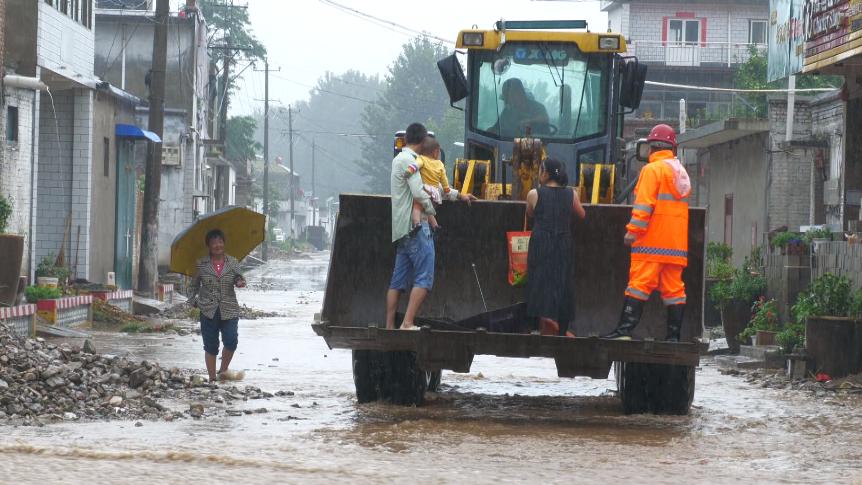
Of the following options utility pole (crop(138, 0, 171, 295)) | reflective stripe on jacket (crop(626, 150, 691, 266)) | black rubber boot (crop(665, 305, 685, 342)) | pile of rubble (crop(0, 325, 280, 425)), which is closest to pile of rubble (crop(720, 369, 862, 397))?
black rubber boot (crop(665, 305, 685, 342))

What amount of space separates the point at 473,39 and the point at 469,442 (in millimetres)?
5243

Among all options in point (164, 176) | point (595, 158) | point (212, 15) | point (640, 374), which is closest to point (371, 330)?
→ point (640, 374)

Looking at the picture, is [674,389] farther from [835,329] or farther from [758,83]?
[758,83]

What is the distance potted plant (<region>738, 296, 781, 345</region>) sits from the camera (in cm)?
1733

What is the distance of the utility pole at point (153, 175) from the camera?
89.3 feet

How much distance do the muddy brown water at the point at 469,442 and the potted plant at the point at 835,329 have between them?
2.63 ft

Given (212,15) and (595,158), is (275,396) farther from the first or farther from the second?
(212,15)

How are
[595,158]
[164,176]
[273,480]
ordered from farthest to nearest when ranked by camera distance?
1. [164,176]
2. [595,158]
3. [273,480]

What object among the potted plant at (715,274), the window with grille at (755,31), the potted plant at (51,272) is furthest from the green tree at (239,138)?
the potted plant at (715,274)

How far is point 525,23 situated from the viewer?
13.6 m

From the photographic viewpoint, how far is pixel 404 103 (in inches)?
4213

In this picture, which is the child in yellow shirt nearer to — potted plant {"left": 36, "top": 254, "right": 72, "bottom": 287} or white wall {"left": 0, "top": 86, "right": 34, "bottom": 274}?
white wall {"left": 0, "top": 86, "right": 34, "bottom": 274}

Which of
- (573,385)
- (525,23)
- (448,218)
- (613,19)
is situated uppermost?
(613,19)

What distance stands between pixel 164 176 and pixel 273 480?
124ft
